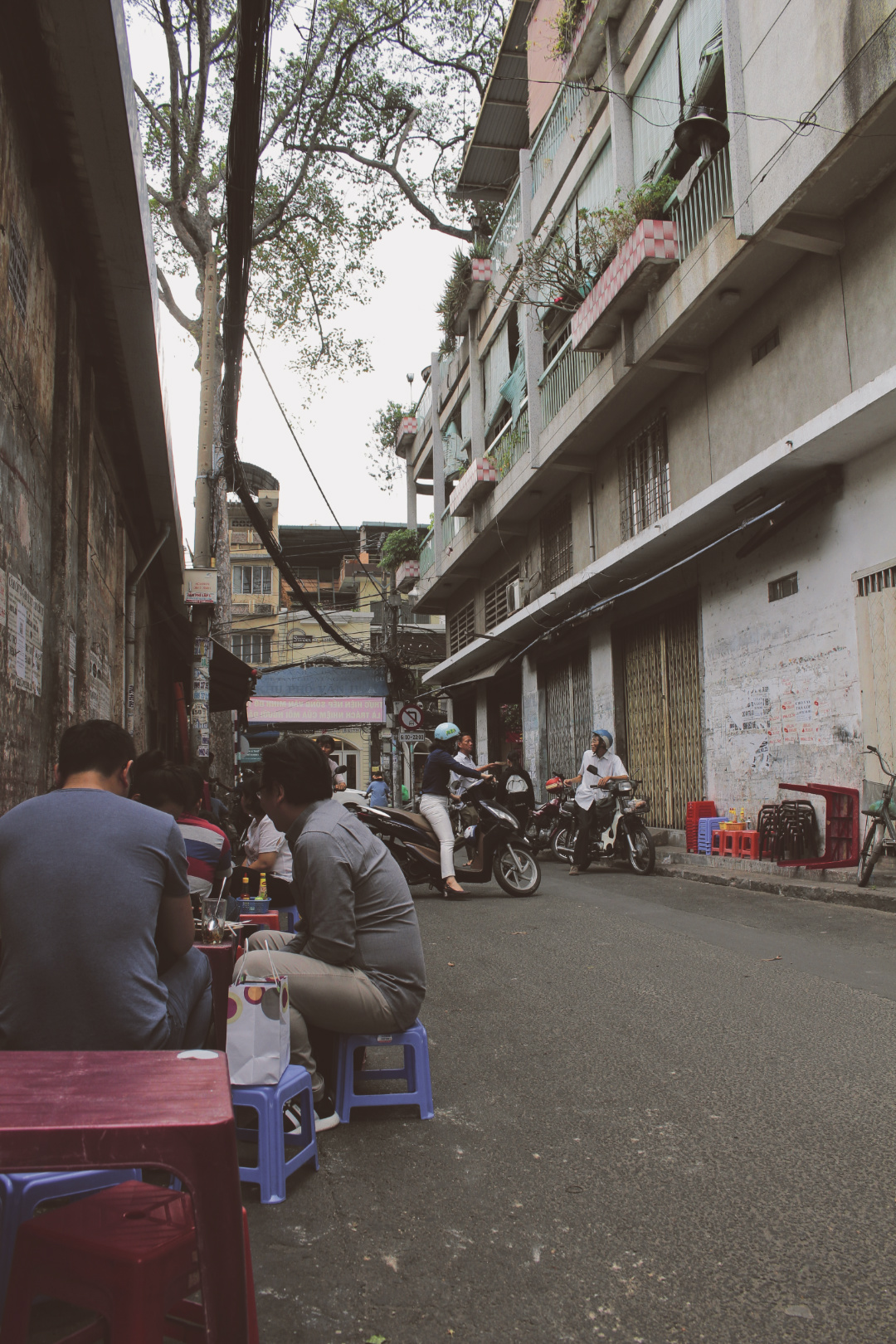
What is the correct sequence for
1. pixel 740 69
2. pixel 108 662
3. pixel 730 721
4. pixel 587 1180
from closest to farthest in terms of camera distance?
pixel 587 1180, pixel 108 662, pixel 740 69, pixel 730 721

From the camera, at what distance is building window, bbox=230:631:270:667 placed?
4272cm

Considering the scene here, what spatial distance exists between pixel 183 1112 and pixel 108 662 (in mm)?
8126

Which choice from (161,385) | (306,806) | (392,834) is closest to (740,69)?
(161,385)

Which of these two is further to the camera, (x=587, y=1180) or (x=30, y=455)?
(x=30, y=455)

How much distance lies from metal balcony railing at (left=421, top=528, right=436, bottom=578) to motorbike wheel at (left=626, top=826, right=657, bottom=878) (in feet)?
52.0

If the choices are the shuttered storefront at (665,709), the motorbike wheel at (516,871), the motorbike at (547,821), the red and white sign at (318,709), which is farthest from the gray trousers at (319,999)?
the red and white sign at (318,709)

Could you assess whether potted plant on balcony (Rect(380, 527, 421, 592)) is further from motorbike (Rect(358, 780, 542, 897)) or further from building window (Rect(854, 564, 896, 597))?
building window (Rect(854, 564, 896, 597))

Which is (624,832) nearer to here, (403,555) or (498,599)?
(498,599)

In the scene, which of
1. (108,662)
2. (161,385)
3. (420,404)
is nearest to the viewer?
(161,385)

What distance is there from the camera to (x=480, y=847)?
9688 millimetres

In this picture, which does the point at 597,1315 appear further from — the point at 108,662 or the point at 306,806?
the point at 108,662

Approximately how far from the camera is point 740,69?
33.4 feet

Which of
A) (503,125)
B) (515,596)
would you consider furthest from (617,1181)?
(503,125)

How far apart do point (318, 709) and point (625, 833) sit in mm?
22955
